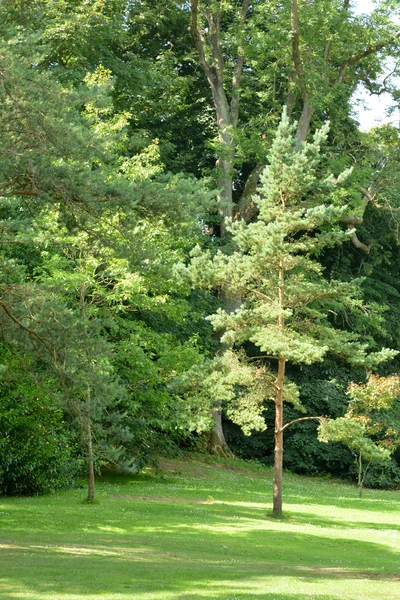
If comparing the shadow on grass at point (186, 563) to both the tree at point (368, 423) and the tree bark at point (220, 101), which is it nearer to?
the tree at point (368, 423)

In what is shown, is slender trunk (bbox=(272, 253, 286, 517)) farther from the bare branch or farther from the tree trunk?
the tree trunk

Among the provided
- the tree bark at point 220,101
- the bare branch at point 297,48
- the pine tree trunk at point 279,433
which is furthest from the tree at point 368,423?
the bare branch at point 297,48

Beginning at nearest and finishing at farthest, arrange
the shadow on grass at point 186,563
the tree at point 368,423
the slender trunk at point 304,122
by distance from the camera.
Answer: the shadow on grass at point 186,563
the tree at point 368,423
the slender trunk at point 304,122

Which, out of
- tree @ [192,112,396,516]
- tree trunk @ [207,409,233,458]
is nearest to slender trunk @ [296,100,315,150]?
tree trunk @ [207,409,233,458]

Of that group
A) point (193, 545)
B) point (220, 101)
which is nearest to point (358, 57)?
point (220, 101)

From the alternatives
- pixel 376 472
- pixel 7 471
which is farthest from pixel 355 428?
pixel 376 472

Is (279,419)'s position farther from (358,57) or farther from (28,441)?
(358,57)

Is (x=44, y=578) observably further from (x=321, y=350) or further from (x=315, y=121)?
(x=315, y=121)

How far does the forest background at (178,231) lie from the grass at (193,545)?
4.67 ft

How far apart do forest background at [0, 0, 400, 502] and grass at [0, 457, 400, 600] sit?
4.67 ft

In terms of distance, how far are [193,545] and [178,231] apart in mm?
5449

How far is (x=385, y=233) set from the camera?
3744 centimetres

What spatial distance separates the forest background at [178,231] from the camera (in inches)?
509

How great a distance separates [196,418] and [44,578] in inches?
379
